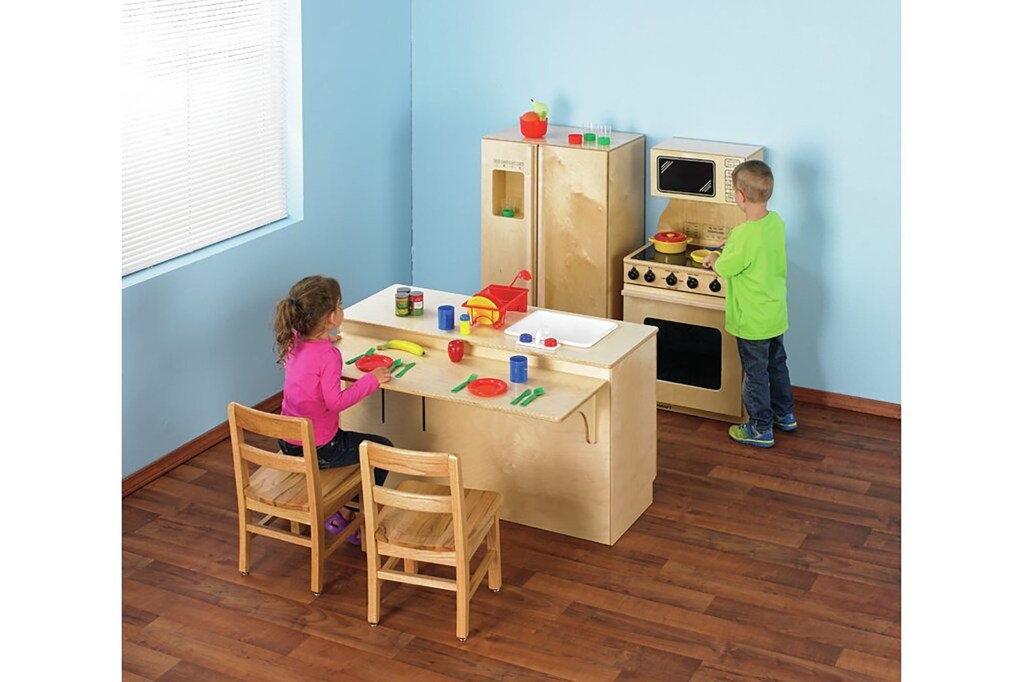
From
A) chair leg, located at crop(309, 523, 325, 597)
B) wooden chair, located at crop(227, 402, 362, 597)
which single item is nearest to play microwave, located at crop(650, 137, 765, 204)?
wooden chair, located at crop(227, 402, 362, 597)

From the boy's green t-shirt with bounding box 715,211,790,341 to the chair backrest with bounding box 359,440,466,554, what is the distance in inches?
80.0

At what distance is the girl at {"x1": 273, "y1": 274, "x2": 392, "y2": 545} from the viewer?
4.18 metres

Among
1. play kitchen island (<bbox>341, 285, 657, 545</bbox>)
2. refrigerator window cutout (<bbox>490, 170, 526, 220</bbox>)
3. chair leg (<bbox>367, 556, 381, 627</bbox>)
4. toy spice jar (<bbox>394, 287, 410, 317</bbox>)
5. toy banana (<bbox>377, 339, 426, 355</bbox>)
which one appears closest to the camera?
chair leg (<bbox>367, 556, 381, 627</bbox>)

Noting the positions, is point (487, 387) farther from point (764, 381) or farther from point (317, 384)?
point (764, 381)

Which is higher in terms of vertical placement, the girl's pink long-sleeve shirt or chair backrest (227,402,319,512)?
the girl's pink long-sleeve shirt

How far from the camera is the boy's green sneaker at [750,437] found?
18.0ft

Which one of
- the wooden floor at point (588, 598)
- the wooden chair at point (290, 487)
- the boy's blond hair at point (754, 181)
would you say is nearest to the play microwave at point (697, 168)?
the boy's blond hair at point (754, 181)

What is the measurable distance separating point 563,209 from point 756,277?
1.15 meters

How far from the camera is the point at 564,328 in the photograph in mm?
4777

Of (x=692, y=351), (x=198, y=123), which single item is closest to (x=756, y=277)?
(x=692, y=351)

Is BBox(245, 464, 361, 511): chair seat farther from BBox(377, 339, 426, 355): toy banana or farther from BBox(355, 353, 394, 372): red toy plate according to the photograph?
BBox(377, 339, 426, 355): toy banana

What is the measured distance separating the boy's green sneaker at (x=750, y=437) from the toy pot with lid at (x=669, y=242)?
3.14 feet

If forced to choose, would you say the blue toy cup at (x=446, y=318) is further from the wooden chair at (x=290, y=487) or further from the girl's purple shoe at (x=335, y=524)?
the girl's purple shoe at (x=335, y=524)
